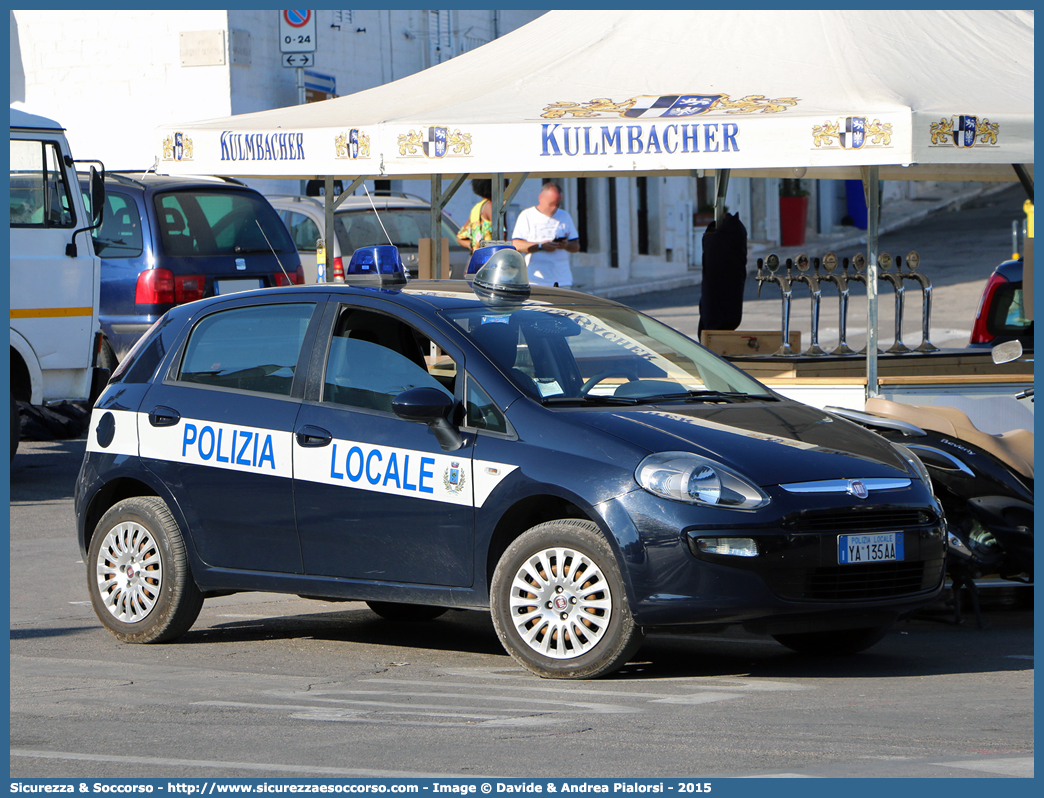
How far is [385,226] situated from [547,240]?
5655 millimetres

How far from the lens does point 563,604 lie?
6.48 metres

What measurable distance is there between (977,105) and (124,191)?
28.1 ft

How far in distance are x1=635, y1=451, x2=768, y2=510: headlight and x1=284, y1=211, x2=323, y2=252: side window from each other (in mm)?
12673

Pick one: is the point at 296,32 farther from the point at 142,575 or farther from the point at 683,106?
the point at 142,575

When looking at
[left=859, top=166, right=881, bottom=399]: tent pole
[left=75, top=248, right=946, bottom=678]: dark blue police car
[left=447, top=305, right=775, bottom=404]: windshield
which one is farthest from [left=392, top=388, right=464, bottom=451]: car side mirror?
[left=859, top=166, right=881, bottom=399]: tent pole

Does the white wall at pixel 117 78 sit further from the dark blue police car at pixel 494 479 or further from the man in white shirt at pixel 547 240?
the dark blue police car at pixel 494 479

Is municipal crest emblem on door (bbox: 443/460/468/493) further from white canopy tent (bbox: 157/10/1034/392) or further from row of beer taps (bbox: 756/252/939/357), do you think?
row of beer taps (bbox: 756/252/939/357)

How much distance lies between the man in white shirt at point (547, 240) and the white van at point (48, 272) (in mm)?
3309

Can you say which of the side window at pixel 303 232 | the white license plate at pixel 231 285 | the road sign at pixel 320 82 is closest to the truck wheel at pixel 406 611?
the white license plate at pixel 231 285

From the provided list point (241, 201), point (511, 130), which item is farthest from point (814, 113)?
point (241, 201)

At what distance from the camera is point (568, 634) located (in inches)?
256

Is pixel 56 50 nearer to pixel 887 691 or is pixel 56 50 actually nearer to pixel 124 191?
pixel 124 191

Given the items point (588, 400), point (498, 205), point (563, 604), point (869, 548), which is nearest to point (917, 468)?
point (869, 548)

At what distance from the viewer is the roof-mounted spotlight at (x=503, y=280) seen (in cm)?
739
